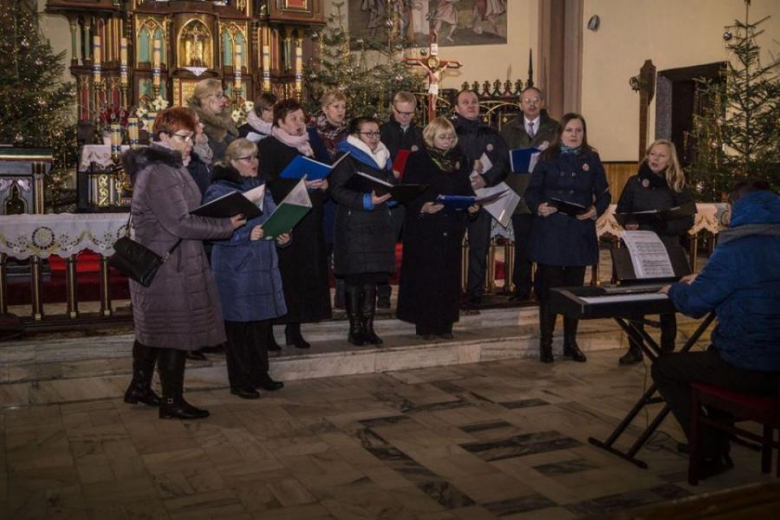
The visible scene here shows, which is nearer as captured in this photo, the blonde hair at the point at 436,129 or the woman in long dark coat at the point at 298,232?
the woman in long dark coat at the point at 298,232

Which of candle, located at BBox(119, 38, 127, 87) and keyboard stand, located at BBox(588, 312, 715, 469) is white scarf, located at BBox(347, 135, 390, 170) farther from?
candle, located at BBox(119, 38, 127, 87)

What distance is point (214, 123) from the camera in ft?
18.9

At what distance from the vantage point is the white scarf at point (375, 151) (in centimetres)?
586

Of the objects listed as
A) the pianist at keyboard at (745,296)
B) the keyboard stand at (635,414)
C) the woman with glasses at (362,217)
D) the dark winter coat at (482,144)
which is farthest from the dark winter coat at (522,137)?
the pianist at keyboard at (745,296)

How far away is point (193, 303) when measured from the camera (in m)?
4.64

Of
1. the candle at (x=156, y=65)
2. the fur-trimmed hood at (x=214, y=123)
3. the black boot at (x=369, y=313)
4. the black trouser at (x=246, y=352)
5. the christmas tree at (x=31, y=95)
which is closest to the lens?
the black trouser at (x=246, y=352)

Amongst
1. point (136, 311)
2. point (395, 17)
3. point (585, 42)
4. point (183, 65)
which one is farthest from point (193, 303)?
point (585, 42)

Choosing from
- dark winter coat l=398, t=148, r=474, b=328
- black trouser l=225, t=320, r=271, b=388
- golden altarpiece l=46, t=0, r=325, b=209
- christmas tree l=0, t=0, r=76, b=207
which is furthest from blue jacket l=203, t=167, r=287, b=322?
golden altarpiece l=46, t=0, r=325, b=209

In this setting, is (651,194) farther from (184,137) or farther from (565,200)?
(184,137)

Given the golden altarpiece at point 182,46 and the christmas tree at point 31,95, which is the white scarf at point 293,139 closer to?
the christmas tree at point 31,95

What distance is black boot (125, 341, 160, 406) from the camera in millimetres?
5035

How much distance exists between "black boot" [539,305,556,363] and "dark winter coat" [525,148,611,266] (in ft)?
1.21

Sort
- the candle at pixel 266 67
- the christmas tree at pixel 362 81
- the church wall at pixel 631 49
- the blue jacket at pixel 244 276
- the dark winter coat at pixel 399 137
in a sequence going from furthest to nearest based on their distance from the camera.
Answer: the church wall at pixel 631 49 → the candle at pixel 266 67 → the christmas tree at pixel 362 81 → the dark winter coat at pixel 399 137 → the blue jacket at pixel 244 276

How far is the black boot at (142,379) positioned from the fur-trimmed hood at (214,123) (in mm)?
1524
